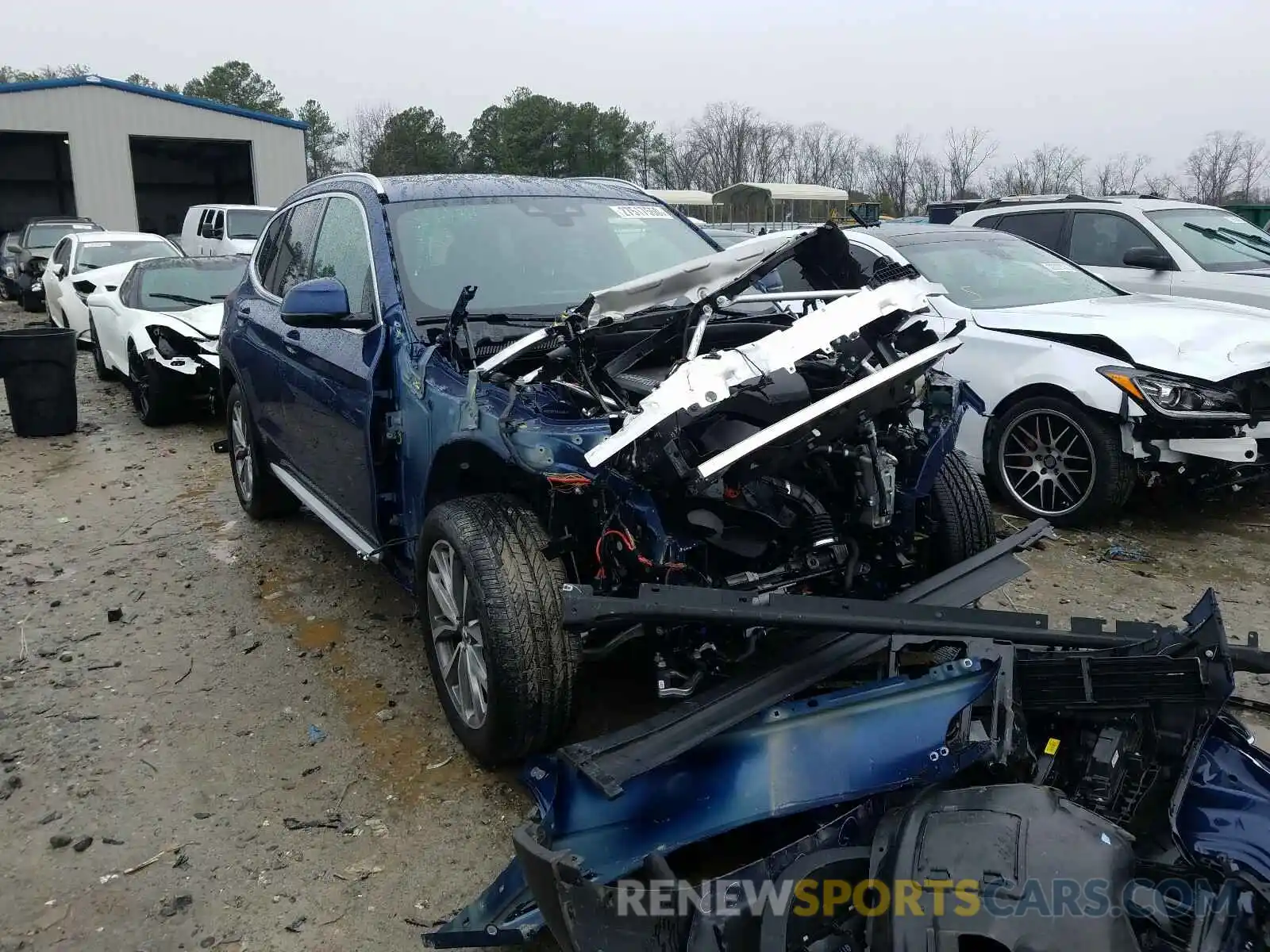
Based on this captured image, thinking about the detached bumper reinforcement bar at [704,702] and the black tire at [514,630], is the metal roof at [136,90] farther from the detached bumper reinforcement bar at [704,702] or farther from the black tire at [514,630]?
the detached bumper reinforcement bar at [704,702]

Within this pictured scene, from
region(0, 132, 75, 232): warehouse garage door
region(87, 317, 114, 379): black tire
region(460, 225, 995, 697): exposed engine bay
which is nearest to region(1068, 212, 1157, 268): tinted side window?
region(460, 225, 995, 697): exposed engine bay

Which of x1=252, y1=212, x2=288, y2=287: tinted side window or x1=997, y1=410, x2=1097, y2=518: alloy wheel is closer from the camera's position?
x1=252, y1=212, x2=288, y2=287: tinted side window

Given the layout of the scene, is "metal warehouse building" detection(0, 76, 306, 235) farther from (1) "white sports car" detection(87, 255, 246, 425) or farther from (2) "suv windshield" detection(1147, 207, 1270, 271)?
(2) "suv windshield" detection(1147, 207, 1270, 271)

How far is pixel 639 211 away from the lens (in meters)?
4.61

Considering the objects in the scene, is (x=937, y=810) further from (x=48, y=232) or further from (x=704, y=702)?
(x=48, y=232)

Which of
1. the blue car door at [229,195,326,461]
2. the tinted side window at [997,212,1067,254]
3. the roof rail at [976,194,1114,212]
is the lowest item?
the blue car door at [229,195,326,461]

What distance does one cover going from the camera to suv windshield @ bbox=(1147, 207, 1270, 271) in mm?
8305

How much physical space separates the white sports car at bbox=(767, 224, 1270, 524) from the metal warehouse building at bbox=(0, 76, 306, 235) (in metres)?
25.4

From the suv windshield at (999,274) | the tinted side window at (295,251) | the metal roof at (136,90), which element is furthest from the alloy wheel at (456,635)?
the metal roof at (136,90)

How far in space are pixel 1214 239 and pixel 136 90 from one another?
26631 millimetres

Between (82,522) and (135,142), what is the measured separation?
29.8m

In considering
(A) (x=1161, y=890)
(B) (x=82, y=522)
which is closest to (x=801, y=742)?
(A) (x=1161, y=890)

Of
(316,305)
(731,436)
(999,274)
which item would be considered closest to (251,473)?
(316,305)

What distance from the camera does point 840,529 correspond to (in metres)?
2.99
